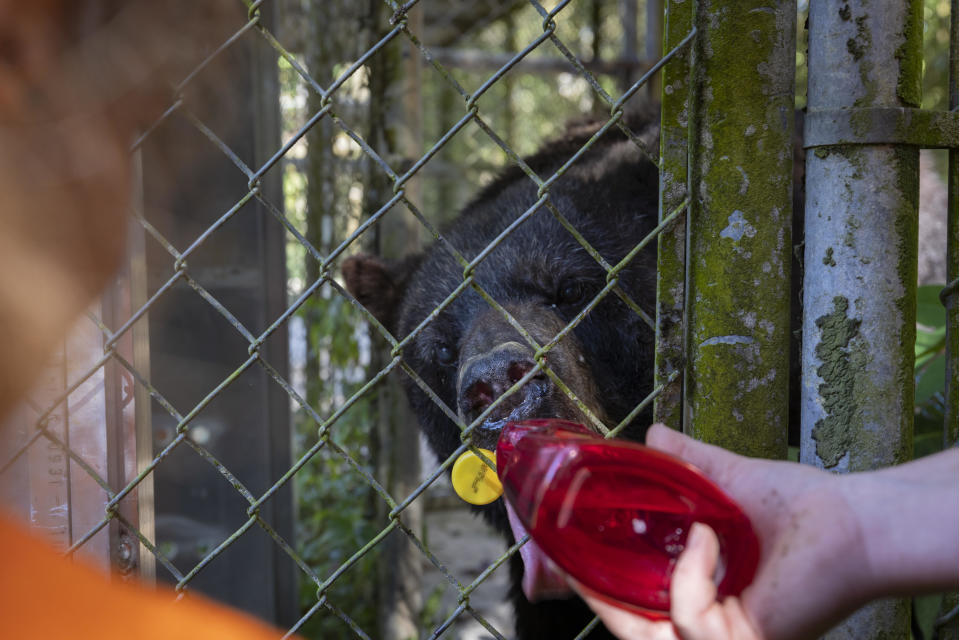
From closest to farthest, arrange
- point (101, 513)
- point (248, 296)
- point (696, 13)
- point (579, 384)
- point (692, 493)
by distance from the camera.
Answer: point (692, 493) → point (696, 13) → point (101, 513) → point (579, 384) → point (248, 296)

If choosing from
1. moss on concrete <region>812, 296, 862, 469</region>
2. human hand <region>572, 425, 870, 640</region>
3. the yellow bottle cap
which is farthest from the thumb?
the yellow bottle cap

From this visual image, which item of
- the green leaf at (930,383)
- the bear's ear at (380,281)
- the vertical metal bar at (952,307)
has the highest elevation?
the bear's ear at (380,281)

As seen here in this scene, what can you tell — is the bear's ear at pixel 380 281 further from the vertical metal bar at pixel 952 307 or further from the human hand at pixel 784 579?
the human hand at pixel 784 579

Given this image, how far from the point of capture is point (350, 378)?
4.75 meters

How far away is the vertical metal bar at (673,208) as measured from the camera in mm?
1488

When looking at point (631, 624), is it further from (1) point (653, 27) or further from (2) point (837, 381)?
(1) point (653, 27)

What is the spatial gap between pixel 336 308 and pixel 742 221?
11.7ft

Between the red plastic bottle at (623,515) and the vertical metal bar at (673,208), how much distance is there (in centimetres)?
50

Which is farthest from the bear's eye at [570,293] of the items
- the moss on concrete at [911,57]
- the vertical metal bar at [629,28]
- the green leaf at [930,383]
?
the vertical metal bar at [629,28]

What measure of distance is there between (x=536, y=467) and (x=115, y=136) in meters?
0.65

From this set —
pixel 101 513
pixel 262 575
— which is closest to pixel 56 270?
pixel 101 513

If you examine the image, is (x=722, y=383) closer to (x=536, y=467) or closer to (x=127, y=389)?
(x=536, y=467)

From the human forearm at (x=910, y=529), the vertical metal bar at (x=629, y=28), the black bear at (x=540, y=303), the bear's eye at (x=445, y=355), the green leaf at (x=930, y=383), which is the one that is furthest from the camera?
the vertical metal bar at (x=629, y=28)

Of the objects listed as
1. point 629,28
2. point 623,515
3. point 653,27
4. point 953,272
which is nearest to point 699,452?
point 623,515
